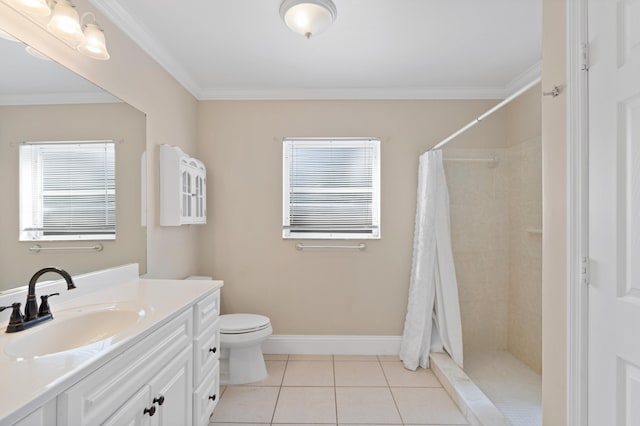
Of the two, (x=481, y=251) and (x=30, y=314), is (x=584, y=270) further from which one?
(x=30, y=314)

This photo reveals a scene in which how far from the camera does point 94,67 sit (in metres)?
1.71

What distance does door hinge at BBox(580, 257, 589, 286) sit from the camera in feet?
3.94

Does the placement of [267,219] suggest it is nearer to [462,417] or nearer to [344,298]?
[344,298]

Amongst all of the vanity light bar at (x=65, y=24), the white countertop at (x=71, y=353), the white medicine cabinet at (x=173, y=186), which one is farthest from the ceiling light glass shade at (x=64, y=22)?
the white countertop at (x=71, y=353)

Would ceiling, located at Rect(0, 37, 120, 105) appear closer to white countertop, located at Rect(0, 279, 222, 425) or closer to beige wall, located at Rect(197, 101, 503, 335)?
white countertop, located at Rect(0, 279, 222, 425)

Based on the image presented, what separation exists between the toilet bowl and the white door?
74.1 inches

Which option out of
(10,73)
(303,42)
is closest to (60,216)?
(10,73)

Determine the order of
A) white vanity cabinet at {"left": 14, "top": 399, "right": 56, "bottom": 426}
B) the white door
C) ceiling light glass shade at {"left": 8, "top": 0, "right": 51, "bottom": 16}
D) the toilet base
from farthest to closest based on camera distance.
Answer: the toilet base < ceiling light glass shade at {"left": 8, "top": 0, "right": 51, "bottom": 16} < the white door < white vanity cabinet at {"left": 14, "top": 399, "right": 56, "bottom": 426}

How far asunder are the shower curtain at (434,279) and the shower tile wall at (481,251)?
0.23 metres

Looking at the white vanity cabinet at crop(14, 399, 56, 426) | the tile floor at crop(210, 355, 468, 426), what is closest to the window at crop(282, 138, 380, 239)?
the tile floor at crop(210, 355, 468, 426)

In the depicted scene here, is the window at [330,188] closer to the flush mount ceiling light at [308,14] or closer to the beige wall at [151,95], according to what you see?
the beige wall at [151,95]

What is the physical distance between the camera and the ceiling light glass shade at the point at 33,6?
1.24 meters

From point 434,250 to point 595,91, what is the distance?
1633mm

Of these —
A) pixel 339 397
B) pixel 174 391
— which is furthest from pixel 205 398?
pixel 339 397
